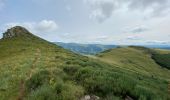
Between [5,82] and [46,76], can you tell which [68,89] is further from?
[5,82]

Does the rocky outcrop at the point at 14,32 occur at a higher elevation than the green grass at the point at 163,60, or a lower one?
higher

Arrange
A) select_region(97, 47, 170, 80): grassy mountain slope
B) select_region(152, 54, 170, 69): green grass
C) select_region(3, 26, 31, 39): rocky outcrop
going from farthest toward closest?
select_region(152, 54, 170, 69): green grass
select_region(3, 26, 31, 39): rocky outcrop
select_region(97, 47, 170, 80): grassy mountain slope

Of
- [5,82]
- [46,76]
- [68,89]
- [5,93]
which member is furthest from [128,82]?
[5,82]

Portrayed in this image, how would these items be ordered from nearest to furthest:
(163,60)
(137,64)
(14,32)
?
1. (14,32)
2. (137,64)
3. (163,60)

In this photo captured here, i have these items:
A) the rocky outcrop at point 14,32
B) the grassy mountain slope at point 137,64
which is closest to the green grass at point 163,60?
the grassy mountain slope at point 137,64

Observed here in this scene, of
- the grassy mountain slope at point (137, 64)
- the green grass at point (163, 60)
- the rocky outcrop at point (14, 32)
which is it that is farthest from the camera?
the green grass at point (163, 60)

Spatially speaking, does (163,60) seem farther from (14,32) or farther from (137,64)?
(14,32)

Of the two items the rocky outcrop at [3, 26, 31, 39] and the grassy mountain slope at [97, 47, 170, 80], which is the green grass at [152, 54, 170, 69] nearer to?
the grassy mountain slope at [97, 47, 170, 80]

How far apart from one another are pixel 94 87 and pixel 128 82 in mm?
1912

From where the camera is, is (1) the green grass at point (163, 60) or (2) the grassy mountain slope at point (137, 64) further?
(1) the green grass at point (163, 60)

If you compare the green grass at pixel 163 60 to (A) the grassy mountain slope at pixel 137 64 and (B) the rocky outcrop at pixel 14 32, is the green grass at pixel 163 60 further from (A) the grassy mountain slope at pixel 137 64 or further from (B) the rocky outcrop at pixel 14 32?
(B) the rocky outcrop at pixel 14 32

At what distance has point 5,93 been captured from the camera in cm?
1712

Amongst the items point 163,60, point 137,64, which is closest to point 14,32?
point 137,64

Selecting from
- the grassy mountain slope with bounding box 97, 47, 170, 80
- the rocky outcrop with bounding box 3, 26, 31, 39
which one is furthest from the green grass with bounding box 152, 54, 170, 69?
the rocky outcrop with bounding box 3, 26, 31, 39
